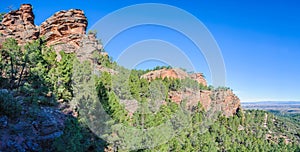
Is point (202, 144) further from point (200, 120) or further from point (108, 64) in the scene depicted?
point (108, 64)

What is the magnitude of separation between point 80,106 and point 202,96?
164ft

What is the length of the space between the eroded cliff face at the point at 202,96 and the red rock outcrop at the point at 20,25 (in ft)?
104

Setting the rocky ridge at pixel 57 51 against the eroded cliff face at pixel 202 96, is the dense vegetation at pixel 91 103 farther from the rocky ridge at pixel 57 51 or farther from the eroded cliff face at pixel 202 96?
the eroded cliff face at pixel 202 96

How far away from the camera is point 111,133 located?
2652 centimetres

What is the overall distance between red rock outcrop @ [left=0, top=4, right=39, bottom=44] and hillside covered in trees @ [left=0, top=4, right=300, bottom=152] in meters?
0.18

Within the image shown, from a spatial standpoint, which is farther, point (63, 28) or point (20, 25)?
point (63, 28)

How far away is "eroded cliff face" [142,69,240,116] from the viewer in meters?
63.3

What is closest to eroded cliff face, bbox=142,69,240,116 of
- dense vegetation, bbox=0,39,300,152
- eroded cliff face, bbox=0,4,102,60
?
dense vegetation, bbox=0,39,300,152

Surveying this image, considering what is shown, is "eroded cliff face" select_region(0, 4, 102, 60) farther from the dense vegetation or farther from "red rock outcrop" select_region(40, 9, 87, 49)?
the dense vegetation

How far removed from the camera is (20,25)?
49.3 metres

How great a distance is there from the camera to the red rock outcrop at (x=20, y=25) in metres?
47.4

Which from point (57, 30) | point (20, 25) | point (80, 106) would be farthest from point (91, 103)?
point (57, 30)

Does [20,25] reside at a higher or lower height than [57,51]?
higher

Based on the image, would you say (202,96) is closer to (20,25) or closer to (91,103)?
(20,25)
